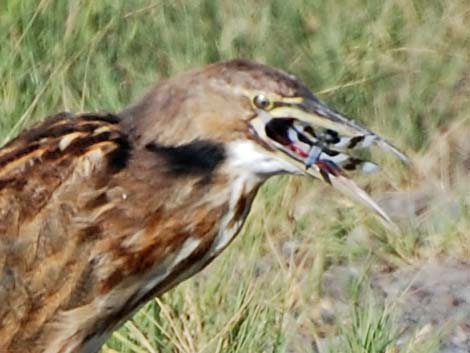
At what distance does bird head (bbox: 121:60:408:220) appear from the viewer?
15.1ft

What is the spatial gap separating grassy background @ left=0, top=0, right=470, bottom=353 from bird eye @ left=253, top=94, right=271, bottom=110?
46.6 inches

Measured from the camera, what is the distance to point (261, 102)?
4.61m

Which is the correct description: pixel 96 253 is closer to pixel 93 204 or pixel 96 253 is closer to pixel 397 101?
pixel 93 204

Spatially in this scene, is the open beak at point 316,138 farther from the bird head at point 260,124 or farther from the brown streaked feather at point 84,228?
the brown streaked feather at point 84,228

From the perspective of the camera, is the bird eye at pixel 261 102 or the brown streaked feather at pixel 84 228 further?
the brown streaked feather at pixel 84 228

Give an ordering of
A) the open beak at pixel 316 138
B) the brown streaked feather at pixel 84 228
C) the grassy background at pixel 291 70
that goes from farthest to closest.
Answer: the grassy background at pixel 291 70 → the brown streaked feather at pixel 84 228 → the open beak at pixel 316 138

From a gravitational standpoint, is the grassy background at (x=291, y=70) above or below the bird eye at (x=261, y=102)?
below

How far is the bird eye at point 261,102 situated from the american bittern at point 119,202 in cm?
7

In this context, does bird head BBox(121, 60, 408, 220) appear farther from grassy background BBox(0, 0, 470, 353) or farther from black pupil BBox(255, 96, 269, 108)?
grassy background BBox(0, 0, 470, 353)

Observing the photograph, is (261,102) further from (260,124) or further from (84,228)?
(84,228)

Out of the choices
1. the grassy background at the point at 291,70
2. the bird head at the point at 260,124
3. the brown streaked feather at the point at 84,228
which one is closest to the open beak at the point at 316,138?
the bird head at the point at 260,124

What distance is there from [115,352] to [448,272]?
1.52 m

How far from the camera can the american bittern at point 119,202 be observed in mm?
4703

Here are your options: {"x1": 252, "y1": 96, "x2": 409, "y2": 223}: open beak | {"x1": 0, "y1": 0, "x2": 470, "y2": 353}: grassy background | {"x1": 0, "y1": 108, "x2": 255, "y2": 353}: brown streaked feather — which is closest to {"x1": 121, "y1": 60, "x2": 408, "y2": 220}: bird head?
{"x1": 252, "y1": 96, "x2": 409, "y2": 223}: open beak
